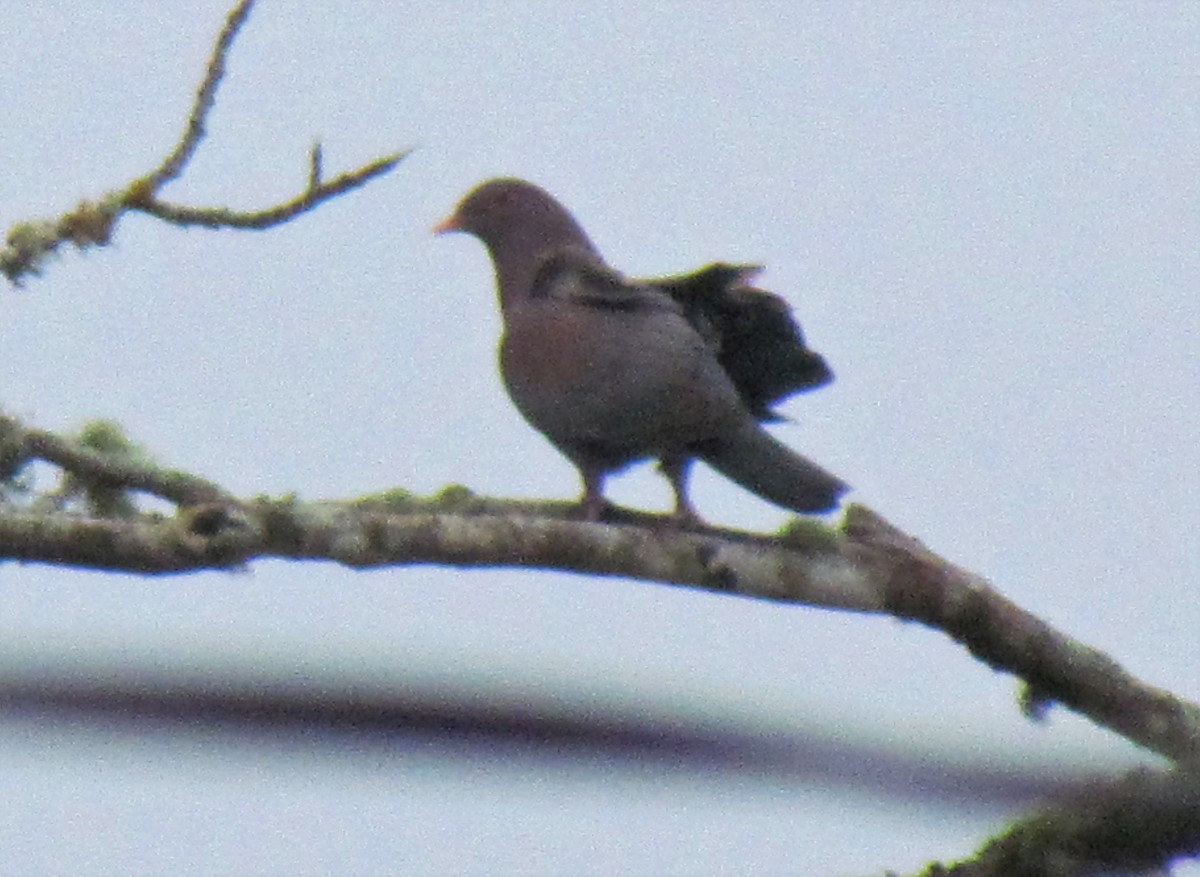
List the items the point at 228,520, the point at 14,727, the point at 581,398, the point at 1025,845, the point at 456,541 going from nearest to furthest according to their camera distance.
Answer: the point at 14,727, the point at 1025,845, the point at 228,520, the point at 456,541, the point at 581,398

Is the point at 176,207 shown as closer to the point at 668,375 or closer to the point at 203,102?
the point at 203,102

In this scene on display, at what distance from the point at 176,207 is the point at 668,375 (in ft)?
5.07

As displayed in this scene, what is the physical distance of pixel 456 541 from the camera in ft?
10.00

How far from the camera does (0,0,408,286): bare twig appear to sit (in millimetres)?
3201

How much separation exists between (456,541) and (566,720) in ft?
7.37

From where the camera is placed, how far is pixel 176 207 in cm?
335

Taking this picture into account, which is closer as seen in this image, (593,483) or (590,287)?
(593,483)

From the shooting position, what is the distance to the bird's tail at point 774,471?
4.65 m

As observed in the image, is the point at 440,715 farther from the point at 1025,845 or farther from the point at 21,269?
the point at 21,269

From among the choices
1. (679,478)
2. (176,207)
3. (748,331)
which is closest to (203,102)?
(176,207)

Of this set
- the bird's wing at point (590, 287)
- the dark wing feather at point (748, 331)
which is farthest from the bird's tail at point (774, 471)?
the bird's wing at point (590, 287)

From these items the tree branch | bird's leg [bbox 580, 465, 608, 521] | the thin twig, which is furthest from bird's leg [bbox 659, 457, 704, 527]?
the thin twig

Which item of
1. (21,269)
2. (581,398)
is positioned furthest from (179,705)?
(581,398)

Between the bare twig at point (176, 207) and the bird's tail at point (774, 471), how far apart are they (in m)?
1.81
